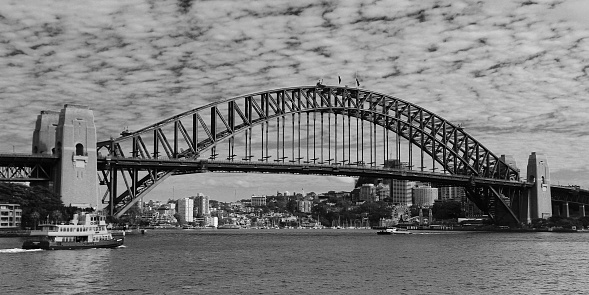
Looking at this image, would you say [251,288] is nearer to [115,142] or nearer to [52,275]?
[52,275]

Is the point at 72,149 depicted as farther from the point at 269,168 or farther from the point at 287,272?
the point at 287,272

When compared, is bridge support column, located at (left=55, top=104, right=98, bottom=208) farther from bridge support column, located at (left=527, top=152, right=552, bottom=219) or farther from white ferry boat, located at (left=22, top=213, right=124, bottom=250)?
bridge support column, located at (left=527, top=152, right=552, bottom=219)

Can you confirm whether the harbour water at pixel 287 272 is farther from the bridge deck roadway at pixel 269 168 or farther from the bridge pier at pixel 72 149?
the bridge deck roadway at pixel 269 168

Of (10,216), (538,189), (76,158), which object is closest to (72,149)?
(76,158)

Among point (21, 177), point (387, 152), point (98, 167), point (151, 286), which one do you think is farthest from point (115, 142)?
point (151, 286)

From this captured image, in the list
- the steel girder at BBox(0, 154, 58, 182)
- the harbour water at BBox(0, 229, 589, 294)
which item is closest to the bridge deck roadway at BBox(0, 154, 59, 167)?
the steel girder at BBox(0, 154, 58, 182)

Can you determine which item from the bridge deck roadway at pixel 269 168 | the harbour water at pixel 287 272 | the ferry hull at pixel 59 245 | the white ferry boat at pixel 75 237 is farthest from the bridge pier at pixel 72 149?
the harbour water at pixel 287 272

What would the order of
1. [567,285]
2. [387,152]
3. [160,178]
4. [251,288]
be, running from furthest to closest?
1. [387,152]
2. [160,178]
3. [567,285]
4. [251,288]
